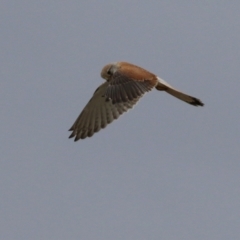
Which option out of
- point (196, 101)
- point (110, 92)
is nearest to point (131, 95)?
point (110, 92)

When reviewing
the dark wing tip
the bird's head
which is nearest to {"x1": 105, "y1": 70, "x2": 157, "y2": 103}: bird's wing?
the bird's head

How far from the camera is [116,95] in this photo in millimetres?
29359

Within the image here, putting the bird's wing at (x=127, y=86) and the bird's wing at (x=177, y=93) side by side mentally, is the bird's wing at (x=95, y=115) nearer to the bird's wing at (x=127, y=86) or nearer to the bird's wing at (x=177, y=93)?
the bird's wing at (x=127, y=86)

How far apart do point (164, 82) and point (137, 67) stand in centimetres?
66

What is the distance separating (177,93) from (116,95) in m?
2.19

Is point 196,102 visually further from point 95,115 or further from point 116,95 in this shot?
point 116,95

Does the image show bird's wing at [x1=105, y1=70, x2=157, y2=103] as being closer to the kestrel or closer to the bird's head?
the kestrel

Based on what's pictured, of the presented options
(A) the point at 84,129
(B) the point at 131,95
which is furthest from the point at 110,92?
(A) the point at 84,129

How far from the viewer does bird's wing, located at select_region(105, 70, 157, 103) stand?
29312 millimetres

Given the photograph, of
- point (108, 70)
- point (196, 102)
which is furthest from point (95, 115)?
point (196, 102)

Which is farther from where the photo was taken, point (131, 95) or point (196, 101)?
point (196, 101)

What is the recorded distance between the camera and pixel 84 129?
1247 inches

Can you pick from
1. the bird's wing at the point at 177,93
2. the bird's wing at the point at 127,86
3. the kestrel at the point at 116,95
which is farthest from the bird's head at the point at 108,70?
the bird's wing at the point at 177,93

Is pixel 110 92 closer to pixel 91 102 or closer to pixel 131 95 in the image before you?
pixel 131 95
